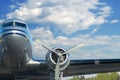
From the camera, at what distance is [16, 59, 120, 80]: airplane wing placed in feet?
77.9

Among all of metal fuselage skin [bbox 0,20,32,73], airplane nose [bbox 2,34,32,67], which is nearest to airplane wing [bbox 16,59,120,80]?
metal fuselage skin [bbox 0,20,32,73]

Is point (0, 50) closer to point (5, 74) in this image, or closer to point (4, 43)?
point (4, 43)

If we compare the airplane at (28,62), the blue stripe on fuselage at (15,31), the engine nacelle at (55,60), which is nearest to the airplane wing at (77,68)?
the airplane at (28,62)

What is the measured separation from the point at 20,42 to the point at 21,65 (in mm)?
2544

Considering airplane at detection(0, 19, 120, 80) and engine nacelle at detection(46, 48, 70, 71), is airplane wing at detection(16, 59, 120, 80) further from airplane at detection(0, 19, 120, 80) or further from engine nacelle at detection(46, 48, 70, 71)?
engine nacelle at detection(46, 48, 70, 71)

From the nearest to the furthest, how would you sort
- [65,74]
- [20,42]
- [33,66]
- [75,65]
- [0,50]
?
[20,42] → [0,50] → [33,66] → [75,65] → [65,74]

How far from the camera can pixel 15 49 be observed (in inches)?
785

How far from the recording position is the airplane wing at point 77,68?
23.7 meters

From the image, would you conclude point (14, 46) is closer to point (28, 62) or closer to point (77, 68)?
point (28, 62)

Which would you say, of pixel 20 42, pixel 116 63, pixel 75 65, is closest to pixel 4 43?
pixel 20 42

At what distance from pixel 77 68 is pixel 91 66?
1083 mm

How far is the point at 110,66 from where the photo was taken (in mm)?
26766

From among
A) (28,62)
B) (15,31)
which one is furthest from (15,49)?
(28,62)

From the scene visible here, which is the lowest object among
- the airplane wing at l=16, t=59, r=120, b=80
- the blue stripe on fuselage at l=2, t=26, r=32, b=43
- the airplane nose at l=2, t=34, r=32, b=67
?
the airplane wing at l=16, t=59, r=120, b=80
